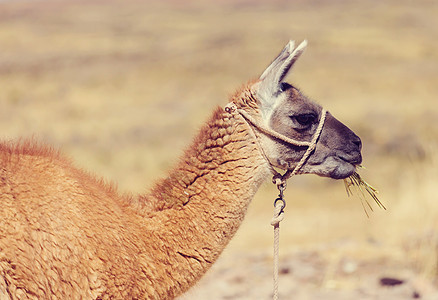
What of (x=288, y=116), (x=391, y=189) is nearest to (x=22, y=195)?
(x=288, y=116)

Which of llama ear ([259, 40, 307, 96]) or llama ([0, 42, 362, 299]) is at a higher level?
llama ear ([259, 40, 307, 96])

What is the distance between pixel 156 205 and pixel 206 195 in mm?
330

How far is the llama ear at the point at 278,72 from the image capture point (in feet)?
13.7

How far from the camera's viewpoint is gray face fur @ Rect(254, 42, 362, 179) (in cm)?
421

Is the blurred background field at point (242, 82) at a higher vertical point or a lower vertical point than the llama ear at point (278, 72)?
higher

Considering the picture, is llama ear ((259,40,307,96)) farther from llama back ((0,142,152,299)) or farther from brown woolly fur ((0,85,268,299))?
llama back ((0,142,152,299))

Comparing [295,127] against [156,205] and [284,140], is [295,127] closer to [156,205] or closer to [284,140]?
[284,140]

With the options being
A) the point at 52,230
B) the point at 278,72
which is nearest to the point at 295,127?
→ the point at 278,72

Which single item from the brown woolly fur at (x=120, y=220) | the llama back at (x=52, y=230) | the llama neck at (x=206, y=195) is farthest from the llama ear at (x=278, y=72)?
the llama back at (x=52, y=230)

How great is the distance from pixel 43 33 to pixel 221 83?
907 inches

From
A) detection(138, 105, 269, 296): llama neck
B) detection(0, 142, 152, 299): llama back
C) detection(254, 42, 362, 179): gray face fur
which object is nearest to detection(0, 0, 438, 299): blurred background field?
detection(138, 105, 269, 296): llama neck

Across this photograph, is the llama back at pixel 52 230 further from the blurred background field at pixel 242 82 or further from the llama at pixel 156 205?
the blurred background field at pixel 242 82

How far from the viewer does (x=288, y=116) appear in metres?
4.26

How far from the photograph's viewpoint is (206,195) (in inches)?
159
